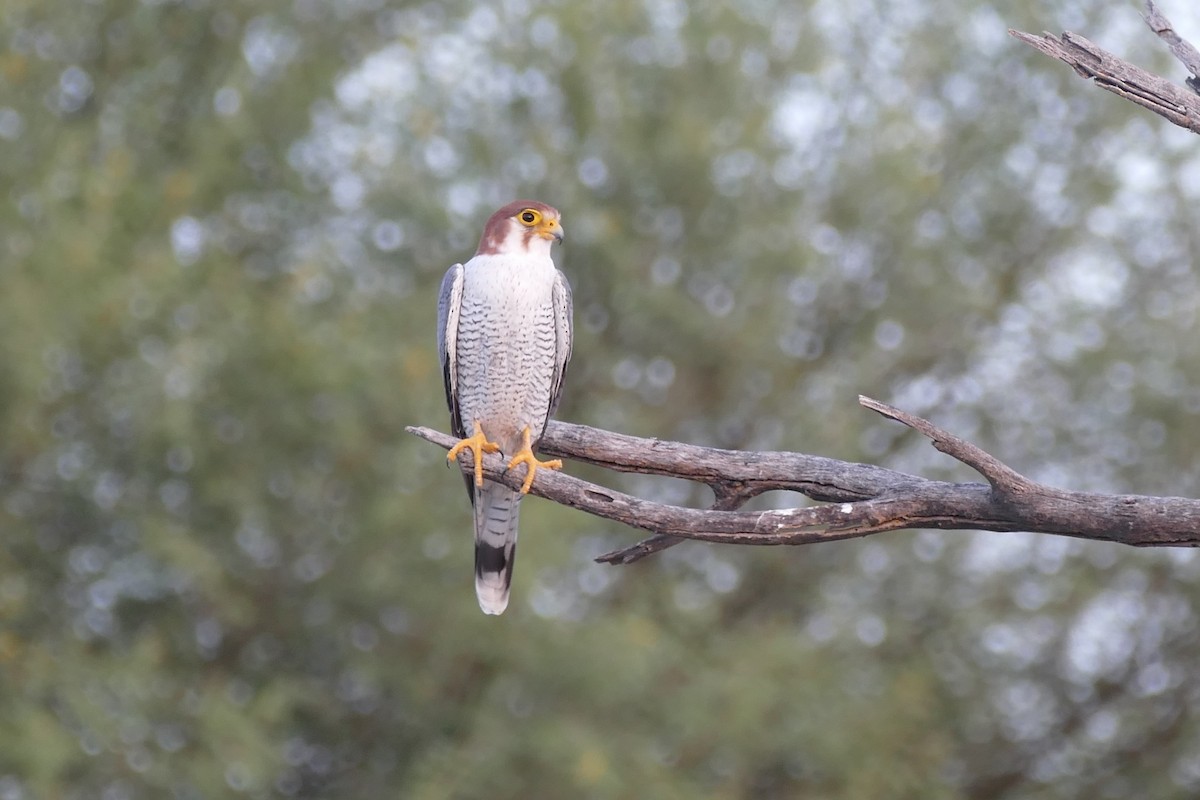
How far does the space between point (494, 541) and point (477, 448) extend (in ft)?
2.65

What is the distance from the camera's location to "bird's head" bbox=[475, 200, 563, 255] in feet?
16.9

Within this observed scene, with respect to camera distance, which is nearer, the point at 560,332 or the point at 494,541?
the point at 560,332

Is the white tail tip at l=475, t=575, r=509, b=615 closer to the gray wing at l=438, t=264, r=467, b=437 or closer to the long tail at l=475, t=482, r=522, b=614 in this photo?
the long tail at l=475, t=482, r=522, b=614

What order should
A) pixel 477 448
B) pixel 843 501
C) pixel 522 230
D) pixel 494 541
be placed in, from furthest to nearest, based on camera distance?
1. pixel 494 541
2. pixel 522 230
3. pixel 477 448
4. pixel 843 501

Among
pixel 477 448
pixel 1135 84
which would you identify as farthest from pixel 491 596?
pixel 1135 84

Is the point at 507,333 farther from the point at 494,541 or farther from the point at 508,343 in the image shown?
the point at 494,541

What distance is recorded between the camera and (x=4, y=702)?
7.75 metres

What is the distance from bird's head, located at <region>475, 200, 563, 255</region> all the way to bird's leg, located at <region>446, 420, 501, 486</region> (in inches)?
24.9

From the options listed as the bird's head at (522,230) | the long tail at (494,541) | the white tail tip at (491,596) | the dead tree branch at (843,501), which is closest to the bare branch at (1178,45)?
the dead tree branch at (843,501)

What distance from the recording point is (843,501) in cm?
377

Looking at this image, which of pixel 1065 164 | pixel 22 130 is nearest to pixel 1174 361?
pixel 1065 164

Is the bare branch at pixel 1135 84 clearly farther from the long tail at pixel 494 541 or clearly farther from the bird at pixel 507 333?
the long tail at pixel 494 541

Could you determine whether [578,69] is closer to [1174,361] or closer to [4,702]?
[1174,361]

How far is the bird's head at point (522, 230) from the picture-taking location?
5137 millimetres
